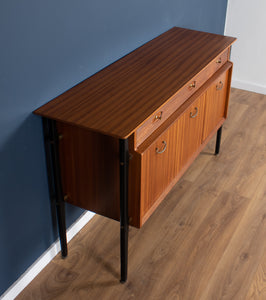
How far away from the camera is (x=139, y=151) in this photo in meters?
1.84

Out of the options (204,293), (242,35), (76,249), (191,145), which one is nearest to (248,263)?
(204,293)

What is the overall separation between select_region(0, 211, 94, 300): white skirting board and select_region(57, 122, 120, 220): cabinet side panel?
0.33 metres

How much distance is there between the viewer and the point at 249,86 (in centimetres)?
418

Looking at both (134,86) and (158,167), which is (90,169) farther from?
(134,86)

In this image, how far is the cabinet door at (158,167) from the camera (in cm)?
193

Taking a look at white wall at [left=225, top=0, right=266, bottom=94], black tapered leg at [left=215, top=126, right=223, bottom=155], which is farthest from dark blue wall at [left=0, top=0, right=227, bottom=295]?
Answer: white wall at [left=225, top=0, right=266, bottom=94]

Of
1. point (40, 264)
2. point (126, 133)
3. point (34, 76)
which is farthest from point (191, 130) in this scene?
point (40, 264)

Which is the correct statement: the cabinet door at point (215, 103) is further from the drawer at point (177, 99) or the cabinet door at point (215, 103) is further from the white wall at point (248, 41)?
the white wall at point (248, 41)

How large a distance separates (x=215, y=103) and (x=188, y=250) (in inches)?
37.3

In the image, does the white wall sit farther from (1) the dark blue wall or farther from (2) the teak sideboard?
(1) the dark blue wall

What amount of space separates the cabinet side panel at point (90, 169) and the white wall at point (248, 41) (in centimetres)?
262

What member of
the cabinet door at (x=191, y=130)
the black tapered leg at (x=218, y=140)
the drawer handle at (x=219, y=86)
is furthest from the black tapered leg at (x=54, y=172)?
the black tapered leg at (x=218, y=140)

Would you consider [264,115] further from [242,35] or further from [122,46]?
[122,46]

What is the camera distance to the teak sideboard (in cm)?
185
